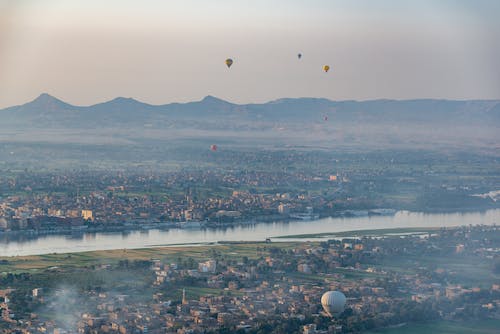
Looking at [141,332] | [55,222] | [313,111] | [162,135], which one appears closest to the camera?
[141,332]

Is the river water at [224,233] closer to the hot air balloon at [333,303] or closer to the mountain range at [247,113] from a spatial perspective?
the hot air balloon at [333,303]

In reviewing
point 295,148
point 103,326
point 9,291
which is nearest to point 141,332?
point 103,326

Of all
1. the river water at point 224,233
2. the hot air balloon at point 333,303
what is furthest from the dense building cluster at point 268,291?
the river water at point 224,233

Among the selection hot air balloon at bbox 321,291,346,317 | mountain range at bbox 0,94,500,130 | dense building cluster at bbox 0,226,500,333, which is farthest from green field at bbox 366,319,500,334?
mountain range at bbox 0,94,500,130

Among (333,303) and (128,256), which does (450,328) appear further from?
(128,256)

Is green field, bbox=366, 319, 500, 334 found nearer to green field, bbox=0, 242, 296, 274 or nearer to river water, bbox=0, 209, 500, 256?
green field, bbox=0, 242, 296, 274

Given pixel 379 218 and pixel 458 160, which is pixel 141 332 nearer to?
pixel 379 218
